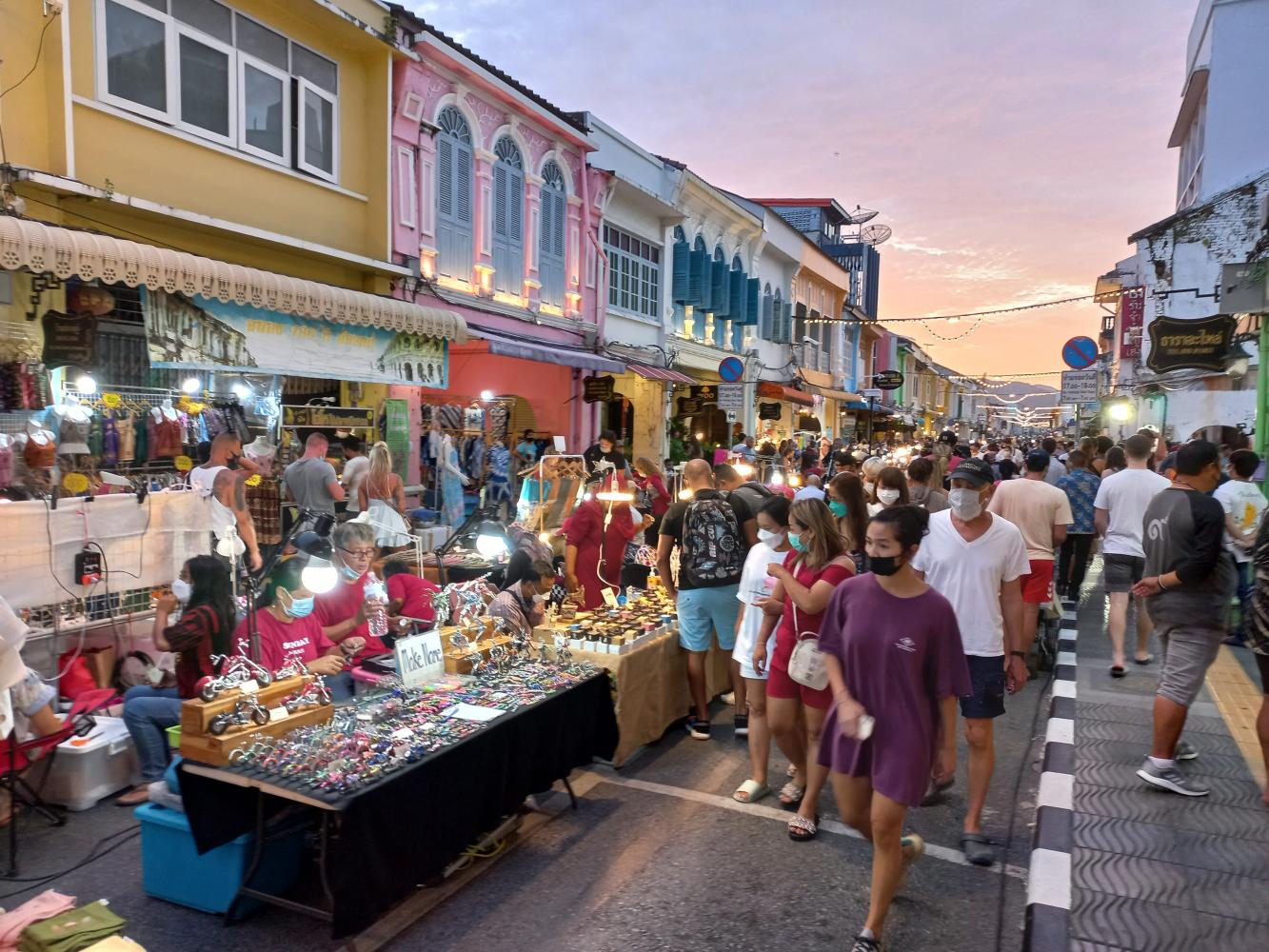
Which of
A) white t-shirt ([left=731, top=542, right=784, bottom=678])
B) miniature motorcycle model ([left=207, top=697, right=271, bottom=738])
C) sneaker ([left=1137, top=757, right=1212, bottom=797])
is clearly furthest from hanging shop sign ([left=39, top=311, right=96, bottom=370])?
sneaker ([left=1137, top=757, right=1212, bottom=797])

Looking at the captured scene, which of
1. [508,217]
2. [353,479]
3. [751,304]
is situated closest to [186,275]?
[353,479]

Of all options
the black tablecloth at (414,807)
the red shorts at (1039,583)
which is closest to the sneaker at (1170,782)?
the red shorts at (1039,583)

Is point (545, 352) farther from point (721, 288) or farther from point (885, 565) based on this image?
point (885, 565)

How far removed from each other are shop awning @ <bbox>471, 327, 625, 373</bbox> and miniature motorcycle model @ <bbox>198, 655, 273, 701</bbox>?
8951 mm

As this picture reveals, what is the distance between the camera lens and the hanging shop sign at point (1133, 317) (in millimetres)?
25172

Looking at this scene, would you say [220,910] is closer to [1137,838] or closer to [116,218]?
[1137,838]

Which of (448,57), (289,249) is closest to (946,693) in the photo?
(289,249)

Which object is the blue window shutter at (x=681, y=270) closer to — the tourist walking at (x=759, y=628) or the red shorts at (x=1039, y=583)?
the red shorts at (x=1039, y=583)

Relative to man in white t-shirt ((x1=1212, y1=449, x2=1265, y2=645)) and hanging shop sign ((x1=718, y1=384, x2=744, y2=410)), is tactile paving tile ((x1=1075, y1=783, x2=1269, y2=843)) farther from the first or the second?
hanging shop sign ((x1=718, y1=384, x2=744, y2=410))

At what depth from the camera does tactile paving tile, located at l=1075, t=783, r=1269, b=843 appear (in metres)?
4.57

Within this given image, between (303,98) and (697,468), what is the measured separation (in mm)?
8026

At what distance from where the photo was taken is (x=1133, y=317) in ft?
85.4

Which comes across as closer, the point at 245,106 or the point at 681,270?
the point at 245,106

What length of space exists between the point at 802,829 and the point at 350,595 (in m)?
3.19
